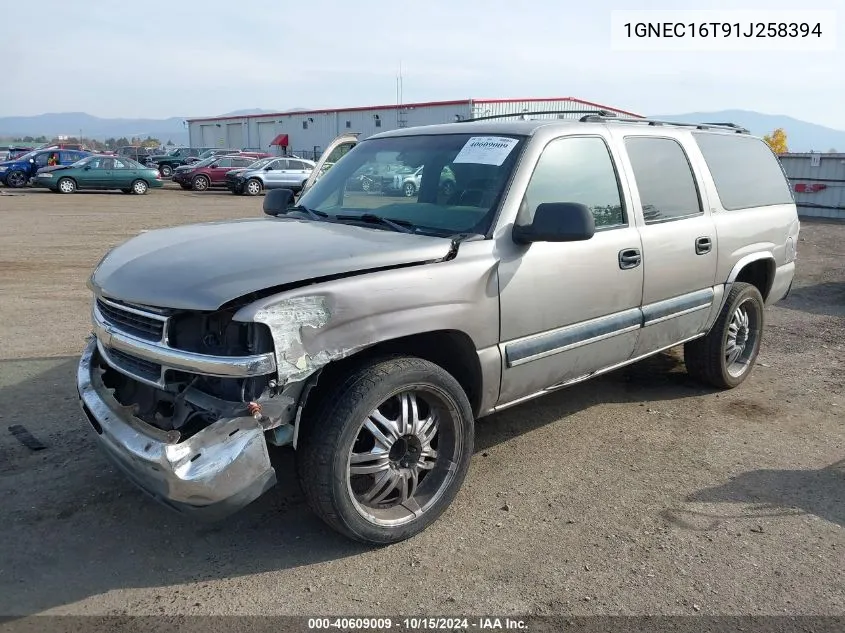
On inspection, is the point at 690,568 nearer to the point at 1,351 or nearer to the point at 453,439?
the point at 453,439

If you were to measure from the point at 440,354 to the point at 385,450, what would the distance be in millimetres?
614

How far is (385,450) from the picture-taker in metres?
3.20

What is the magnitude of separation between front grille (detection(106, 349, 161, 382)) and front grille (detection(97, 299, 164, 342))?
0.12 metres

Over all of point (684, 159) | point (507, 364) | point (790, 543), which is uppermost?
point (684, 159)

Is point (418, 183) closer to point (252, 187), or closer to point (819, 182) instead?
point (819, 182)

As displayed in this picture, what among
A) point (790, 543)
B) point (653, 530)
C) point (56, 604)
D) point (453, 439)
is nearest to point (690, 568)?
point (653, 530)

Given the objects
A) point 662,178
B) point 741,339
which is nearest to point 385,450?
point 662,178

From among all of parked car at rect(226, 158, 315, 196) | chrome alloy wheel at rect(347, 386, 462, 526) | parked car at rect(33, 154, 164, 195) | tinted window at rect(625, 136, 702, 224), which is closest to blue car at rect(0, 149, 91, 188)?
parked car at rect(33, 154, 164, 195)

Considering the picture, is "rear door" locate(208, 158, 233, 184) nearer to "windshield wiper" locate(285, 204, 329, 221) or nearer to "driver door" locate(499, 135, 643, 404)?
"windshield wiper" locate(285, 204, 329, 221)

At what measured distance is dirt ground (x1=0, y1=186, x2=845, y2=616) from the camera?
9.52ft

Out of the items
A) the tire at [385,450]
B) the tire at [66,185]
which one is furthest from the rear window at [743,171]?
the tire at [66,185]

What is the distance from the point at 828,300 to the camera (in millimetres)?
9141

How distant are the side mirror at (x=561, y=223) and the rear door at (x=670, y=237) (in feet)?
3.53

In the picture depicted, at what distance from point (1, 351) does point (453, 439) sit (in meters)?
4.66
